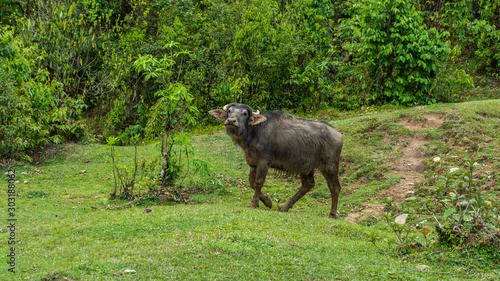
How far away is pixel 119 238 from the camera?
22.5 feet

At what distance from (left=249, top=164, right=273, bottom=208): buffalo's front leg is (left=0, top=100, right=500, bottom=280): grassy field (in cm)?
21

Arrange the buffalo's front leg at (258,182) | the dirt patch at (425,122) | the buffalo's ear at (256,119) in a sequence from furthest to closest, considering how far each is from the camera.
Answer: the dirt patch at (425,122), the buffalo's front leg at (258,182), the buffalo's ear at (256,119)

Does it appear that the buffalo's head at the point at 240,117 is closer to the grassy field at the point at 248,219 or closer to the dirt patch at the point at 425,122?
the grassy field at the point at 248,219

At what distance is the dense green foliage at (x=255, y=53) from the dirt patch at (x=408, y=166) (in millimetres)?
3263

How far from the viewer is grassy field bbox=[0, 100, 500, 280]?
18.6 ft

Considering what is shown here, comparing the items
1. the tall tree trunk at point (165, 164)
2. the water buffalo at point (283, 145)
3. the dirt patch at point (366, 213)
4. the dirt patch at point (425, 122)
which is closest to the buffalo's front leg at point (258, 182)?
the water buffalo at point (283, 145)

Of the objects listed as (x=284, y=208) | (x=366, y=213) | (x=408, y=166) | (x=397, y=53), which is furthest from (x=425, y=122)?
(x=284, y=208)

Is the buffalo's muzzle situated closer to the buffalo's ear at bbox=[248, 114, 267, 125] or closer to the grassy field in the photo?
the buffalo's ear at bbox=[248, 114, 267, 125]

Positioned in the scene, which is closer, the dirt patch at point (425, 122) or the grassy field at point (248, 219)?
the grassy field at point (248, 219)

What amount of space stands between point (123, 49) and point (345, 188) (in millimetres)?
11580

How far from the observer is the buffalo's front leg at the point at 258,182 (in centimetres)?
917

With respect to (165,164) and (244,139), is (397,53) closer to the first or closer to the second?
(244,139)

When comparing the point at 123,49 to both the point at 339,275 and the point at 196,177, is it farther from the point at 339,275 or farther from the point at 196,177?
the point at 339,275

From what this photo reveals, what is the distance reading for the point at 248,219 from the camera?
25.6 feet
